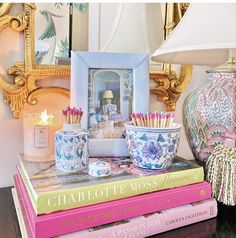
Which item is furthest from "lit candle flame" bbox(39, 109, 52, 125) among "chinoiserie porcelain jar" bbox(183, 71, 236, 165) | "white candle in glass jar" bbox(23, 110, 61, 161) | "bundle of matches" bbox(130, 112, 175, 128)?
"chinoiserie porcelain jar" bbox(183, 71, 236, 165)

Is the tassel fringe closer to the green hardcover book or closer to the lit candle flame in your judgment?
the green hardcover book

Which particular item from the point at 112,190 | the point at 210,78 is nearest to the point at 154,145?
the point at 112,190

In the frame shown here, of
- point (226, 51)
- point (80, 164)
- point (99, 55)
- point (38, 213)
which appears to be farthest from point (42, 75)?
point (226, 51)

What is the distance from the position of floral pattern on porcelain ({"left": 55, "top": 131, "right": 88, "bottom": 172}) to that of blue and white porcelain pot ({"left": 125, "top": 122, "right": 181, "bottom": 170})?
0.33 feet

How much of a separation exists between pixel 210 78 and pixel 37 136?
42 cm

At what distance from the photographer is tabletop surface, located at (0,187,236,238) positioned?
1.65 feet

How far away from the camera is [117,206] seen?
0.46 metres

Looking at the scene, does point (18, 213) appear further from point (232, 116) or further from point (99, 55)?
point (232, 116)

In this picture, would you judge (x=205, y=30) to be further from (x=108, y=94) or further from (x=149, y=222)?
(x=149, y=222)

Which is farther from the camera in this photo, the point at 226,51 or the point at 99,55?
the point at 226,51

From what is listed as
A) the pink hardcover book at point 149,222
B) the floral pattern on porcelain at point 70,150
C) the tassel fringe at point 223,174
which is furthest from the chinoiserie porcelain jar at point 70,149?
the tassel fringe at point 223,174

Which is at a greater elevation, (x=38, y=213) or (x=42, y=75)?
(x=42, y=75)

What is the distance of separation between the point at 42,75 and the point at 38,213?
0.37 metres

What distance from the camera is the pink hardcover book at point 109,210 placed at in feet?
1.35
